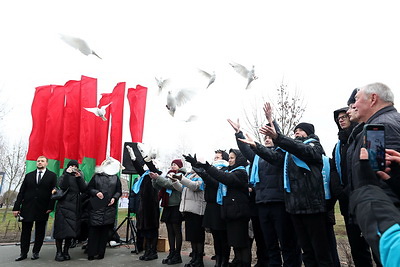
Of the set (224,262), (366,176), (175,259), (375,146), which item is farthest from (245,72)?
(366,176)

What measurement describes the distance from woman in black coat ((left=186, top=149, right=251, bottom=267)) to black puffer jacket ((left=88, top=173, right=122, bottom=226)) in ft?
8.46

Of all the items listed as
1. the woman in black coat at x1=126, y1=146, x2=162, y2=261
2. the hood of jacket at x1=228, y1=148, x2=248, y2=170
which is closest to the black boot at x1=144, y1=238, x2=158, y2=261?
the woman in black coat at x1=126, y1=146, x2=162, y2=261

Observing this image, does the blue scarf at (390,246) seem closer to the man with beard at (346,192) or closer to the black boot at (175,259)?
the man with beard at (346,192)

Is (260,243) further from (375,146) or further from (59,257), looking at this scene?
(375,146)

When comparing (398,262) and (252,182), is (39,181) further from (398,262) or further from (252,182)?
(398,262)

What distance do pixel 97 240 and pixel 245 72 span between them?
4.40m

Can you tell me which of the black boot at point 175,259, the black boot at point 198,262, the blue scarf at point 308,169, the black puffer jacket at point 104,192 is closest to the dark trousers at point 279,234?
the blue scarf at point 308,169

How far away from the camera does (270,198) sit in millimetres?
4238

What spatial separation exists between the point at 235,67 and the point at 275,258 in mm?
3150

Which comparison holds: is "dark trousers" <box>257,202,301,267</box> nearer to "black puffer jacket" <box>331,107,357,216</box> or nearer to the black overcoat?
"black puffer jacket" <box>331,107,357,216</box>

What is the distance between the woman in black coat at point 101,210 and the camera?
253 inches

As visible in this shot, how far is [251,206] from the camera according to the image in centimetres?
502

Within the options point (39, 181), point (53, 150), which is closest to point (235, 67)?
point (39, 181)

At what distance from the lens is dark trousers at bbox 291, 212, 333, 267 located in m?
3.45
